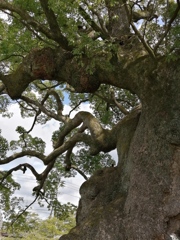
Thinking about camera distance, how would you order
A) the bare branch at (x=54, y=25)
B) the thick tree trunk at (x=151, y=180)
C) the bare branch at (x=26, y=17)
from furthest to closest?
1. the bare branch at (x=26, y=17)
2. the bare branch at (x=54, y=25)
3. the thick tree trunk at (x=151, y=180)

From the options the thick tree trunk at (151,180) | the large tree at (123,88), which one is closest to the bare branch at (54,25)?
the large tree at (123,88)

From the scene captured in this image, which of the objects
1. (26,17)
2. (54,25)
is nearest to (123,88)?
(54,25)

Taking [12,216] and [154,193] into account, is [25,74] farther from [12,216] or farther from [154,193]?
[12,216]

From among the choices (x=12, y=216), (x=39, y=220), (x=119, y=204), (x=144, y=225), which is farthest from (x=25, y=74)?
(x=39, y=220)

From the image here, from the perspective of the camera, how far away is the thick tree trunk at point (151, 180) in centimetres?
431

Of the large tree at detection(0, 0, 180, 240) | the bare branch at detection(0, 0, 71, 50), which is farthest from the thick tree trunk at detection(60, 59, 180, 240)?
the bare branch at detection(0, 0, 71, 50)

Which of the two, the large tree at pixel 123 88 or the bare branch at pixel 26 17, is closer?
the large tree at pixel 123 88

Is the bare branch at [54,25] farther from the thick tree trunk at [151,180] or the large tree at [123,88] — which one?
the thick tree trunk at [151,180]

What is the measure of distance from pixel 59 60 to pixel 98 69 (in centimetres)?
74

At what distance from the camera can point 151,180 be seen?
4.48 metres

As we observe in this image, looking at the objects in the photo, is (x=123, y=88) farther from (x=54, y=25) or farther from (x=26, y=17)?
(x=26, y=17)

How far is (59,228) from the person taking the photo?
54.5ft

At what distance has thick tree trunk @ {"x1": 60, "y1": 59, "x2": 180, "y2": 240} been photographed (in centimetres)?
431

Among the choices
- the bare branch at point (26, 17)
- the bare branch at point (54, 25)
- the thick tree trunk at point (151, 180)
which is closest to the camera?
the thick tree trunk at point (151, 180)
